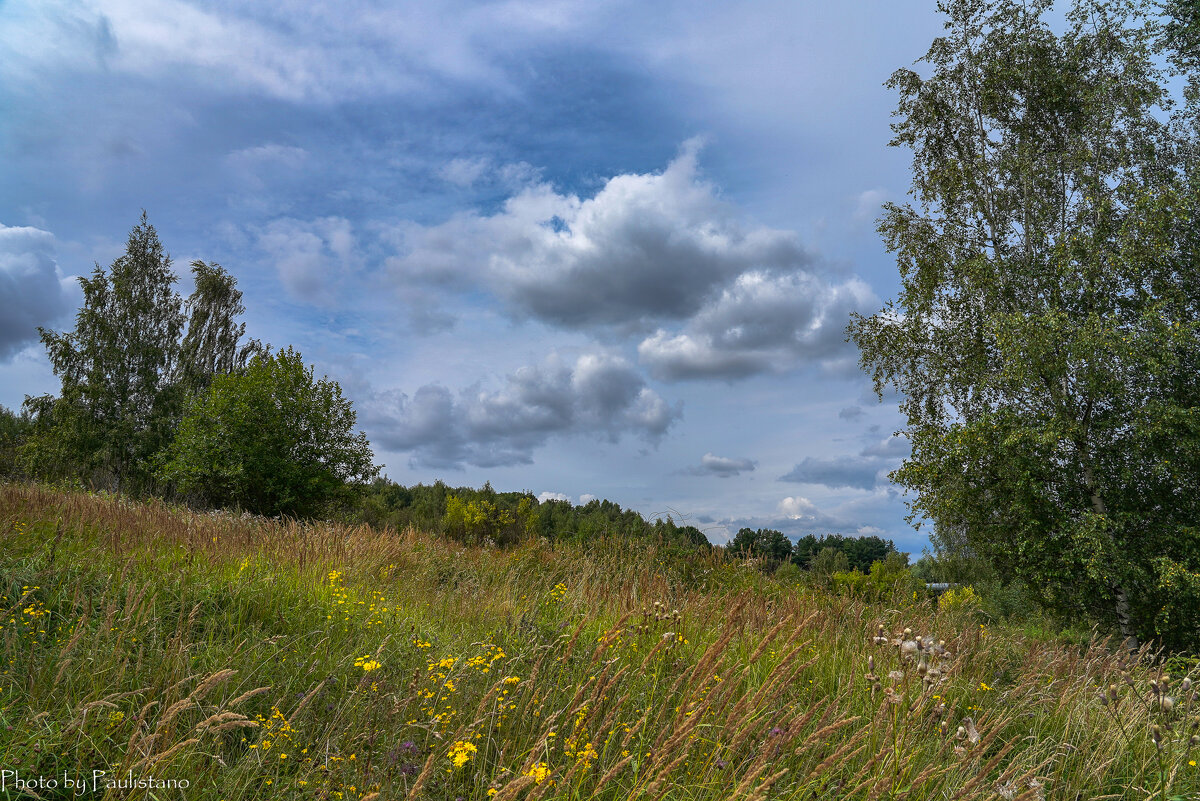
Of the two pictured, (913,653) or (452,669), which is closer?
(913,653)

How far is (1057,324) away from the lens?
44.3ft

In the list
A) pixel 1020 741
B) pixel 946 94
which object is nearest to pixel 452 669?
pixel 1020 741

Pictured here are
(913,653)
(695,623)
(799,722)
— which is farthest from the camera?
(695,623)

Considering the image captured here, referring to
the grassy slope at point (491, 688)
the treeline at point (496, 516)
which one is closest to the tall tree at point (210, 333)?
the treeline at point (496, 516)

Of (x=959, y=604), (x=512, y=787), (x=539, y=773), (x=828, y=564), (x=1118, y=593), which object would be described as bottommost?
(x=828, y=564)

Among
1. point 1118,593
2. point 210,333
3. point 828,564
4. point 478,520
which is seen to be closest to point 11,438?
point 210,333

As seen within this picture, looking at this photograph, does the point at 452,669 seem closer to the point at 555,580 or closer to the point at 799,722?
the point at 799,722

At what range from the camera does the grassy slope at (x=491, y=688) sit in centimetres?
279

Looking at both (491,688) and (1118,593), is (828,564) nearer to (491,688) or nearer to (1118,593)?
(1118,593)

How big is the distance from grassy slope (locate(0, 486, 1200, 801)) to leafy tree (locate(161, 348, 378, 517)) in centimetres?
1955

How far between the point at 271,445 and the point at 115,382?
10033 mm

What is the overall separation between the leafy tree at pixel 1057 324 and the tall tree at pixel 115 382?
32549 millimetres

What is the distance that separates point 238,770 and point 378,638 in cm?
201

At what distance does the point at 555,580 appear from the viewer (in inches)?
325
